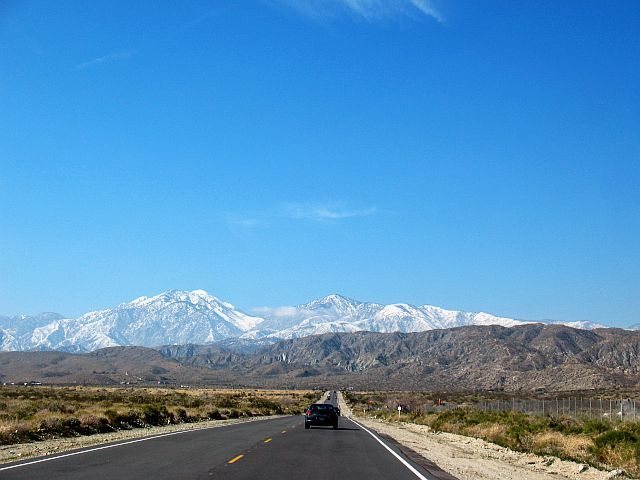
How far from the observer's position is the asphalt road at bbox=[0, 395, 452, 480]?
54.0 ft

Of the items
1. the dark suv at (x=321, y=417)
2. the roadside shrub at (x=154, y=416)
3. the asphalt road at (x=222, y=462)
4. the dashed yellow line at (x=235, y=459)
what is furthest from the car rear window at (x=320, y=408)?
the dashed yellow line at (x=235, y=459)

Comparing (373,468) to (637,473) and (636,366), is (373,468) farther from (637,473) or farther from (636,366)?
(636,366)

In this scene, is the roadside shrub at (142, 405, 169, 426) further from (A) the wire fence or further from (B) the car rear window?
(A) the wire fence

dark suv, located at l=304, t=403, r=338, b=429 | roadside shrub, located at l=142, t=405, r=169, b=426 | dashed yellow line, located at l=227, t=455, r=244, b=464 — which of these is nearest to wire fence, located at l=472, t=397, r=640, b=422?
dark suv, located at l=304, t=403, r=338, b=429

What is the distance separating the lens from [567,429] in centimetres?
2989

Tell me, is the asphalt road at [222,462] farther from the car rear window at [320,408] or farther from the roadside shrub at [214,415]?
the roadside shrub at [214,415]

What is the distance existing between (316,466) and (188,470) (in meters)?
3.43

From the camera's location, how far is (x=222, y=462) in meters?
19.1

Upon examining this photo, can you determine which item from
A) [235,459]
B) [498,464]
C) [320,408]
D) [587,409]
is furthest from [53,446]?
[587,409]

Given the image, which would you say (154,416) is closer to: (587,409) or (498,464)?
(498,464)

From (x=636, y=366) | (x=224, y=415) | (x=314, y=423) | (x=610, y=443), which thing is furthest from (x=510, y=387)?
(x=610, y=443)

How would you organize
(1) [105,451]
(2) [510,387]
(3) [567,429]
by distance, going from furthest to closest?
(2) [510,387], (3) [567,429], (1) [105,451]

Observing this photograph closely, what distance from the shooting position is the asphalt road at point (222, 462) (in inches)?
648

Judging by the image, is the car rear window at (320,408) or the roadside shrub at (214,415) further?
the roadside shrub at (214,415)
